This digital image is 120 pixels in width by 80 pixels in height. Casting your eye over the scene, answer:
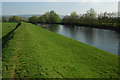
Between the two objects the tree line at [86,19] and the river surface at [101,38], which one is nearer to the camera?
the river surface at [101,38]

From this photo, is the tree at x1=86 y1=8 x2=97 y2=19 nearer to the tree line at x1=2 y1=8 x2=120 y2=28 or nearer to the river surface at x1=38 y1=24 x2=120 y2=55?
the tree line at x1=2 y1=8 x2=120 y2=28

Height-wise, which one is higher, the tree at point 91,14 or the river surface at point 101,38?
the tree at point 91,14

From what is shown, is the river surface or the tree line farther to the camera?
the tree line

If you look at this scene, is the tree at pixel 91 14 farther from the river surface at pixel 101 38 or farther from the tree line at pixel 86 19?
the river surface at pixel 101 38

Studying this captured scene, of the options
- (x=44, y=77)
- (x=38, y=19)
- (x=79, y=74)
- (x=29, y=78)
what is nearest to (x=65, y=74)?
(x=79, y=74)

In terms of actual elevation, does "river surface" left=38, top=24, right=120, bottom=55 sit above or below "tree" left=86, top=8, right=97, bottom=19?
below

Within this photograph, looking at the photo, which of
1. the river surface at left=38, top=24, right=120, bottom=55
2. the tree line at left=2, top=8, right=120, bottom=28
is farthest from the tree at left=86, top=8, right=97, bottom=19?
the river surface at left=38, top=24, right=120, bottom=55

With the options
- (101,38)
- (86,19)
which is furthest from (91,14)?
(101,38)

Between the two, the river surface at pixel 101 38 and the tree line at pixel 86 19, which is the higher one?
the tree line at pixel 86 19

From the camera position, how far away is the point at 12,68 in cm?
588

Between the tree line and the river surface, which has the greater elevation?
the tree line

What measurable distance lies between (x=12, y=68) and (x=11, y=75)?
29.8 inches

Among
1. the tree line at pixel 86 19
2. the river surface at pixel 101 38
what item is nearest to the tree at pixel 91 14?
the tree line at pixel 86 19

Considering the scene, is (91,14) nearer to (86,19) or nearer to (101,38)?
(86,19)
